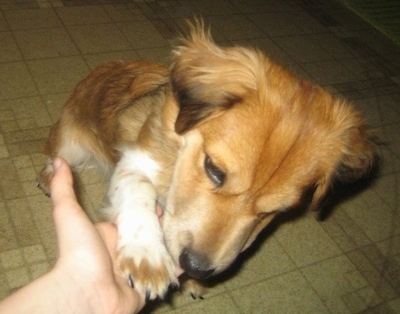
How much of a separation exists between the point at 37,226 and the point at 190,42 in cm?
170

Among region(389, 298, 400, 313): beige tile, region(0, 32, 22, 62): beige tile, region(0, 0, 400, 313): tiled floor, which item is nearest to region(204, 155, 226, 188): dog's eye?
region(0, 0, 400, 313): tiled floor

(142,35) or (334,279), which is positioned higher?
(142,35)

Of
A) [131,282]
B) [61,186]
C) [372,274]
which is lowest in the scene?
[372,274]

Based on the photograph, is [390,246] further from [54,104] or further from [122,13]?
[122,13]

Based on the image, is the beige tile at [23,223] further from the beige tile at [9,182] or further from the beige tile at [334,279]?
the beige tile at [334,279]

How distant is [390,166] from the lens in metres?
4.43

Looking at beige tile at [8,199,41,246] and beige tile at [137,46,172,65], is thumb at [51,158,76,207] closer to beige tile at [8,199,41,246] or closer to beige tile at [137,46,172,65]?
beige tile at [8,199,41,246]

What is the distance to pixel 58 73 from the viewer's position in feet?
13.9

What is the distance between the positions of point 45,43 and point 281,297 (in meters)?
3.42

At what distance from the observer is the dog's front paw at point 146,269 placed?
2021 mm

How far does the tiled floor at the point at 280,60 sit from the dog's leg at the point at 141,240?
0.92 metres

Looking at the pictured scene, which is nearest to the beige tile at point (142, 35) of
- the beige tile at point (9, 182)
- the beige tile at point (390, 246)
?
the beige tile at point (9, 182)

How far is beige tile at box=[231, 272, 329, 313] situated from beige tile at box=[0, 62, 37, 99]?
2561 millimetres

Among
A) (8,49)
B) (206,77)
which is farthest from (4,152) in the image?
(206,77)
